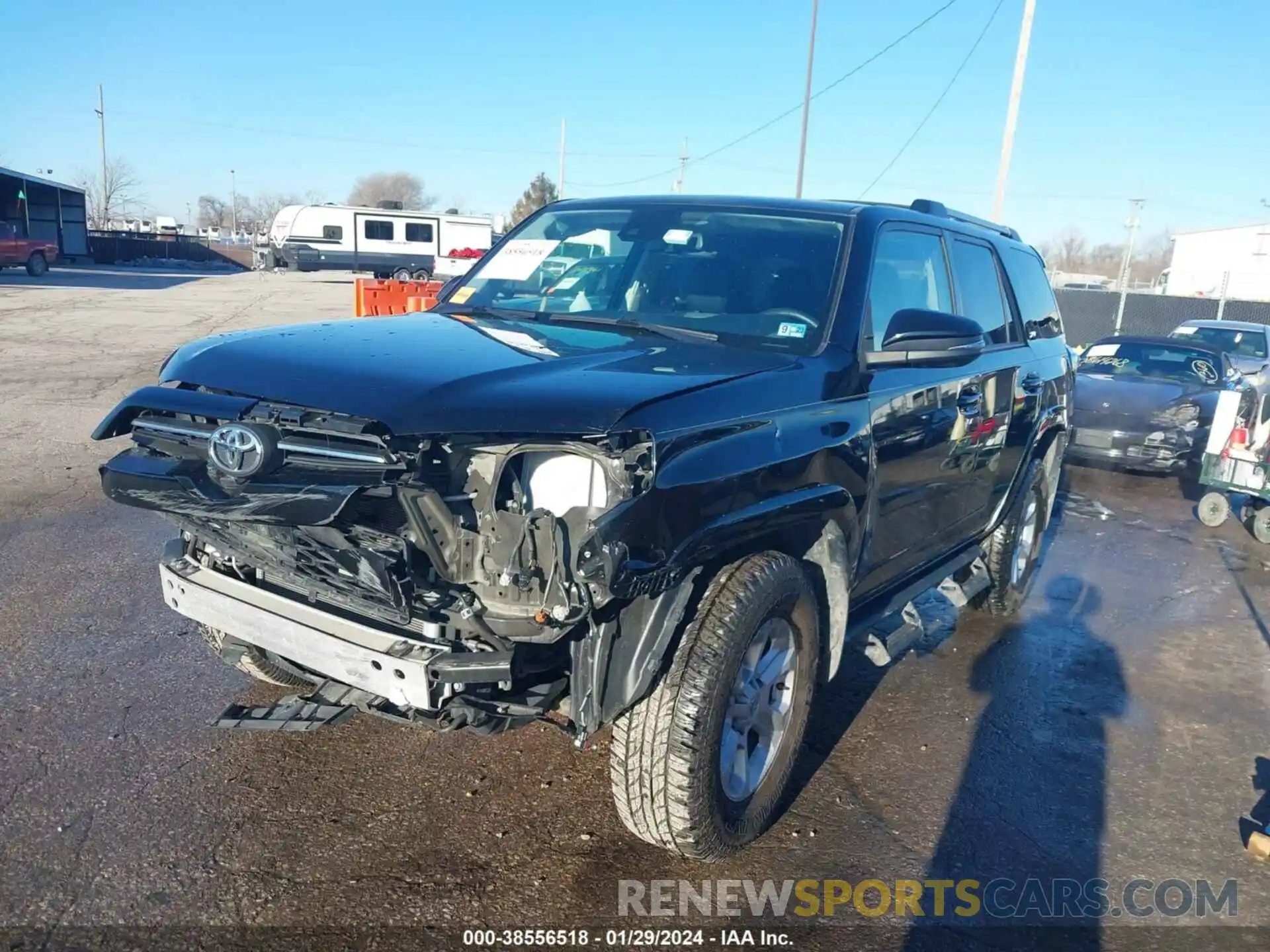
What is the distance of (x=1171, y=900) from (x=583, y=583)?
2237mm

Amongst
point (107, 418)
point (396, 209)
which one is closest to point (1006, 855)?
point (107, 418)

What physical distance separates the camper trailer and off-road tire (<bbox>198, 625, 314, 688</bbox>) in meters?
35.6

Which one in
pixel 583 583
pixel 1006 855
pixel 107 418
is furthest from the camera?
pixel 1006 855

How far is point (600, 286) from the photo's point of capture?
12.9 feet

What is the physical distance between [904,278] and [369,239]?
3761cm

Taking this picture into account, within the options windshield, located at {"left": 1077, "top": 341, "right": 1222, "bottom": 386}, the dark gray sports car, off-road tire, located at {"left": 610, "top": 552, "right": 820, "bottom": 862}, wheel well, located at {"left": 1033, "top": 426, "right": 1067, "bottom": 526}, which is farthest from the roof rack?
windshield, located at {"left": 1077, "top": 341, "right": 1222, "bottom": 386}

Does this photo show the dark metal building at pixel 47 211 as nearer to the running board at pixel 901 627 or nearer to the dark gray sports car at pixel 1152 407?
the dark gray sports car at pixel 1152 407

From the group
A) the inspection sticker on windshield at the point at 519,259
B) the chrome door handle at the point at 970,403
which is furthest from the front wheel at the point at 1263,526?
the inspection sticker on windshield at the point at 519,259

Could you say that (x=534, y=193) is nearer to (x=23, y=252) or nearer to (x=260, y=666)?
(x=23, y=252)

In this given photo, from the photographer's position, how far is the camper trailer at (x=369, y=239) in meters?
38.1

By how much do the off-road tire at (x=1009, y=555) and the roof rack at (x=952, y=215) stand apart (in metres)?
1.34

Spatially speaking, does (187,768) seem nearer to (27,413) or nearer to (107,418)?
(107,418)

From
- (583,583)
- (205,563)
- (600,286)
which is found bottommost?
(205,563)

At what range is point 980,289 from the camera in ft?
15.7
